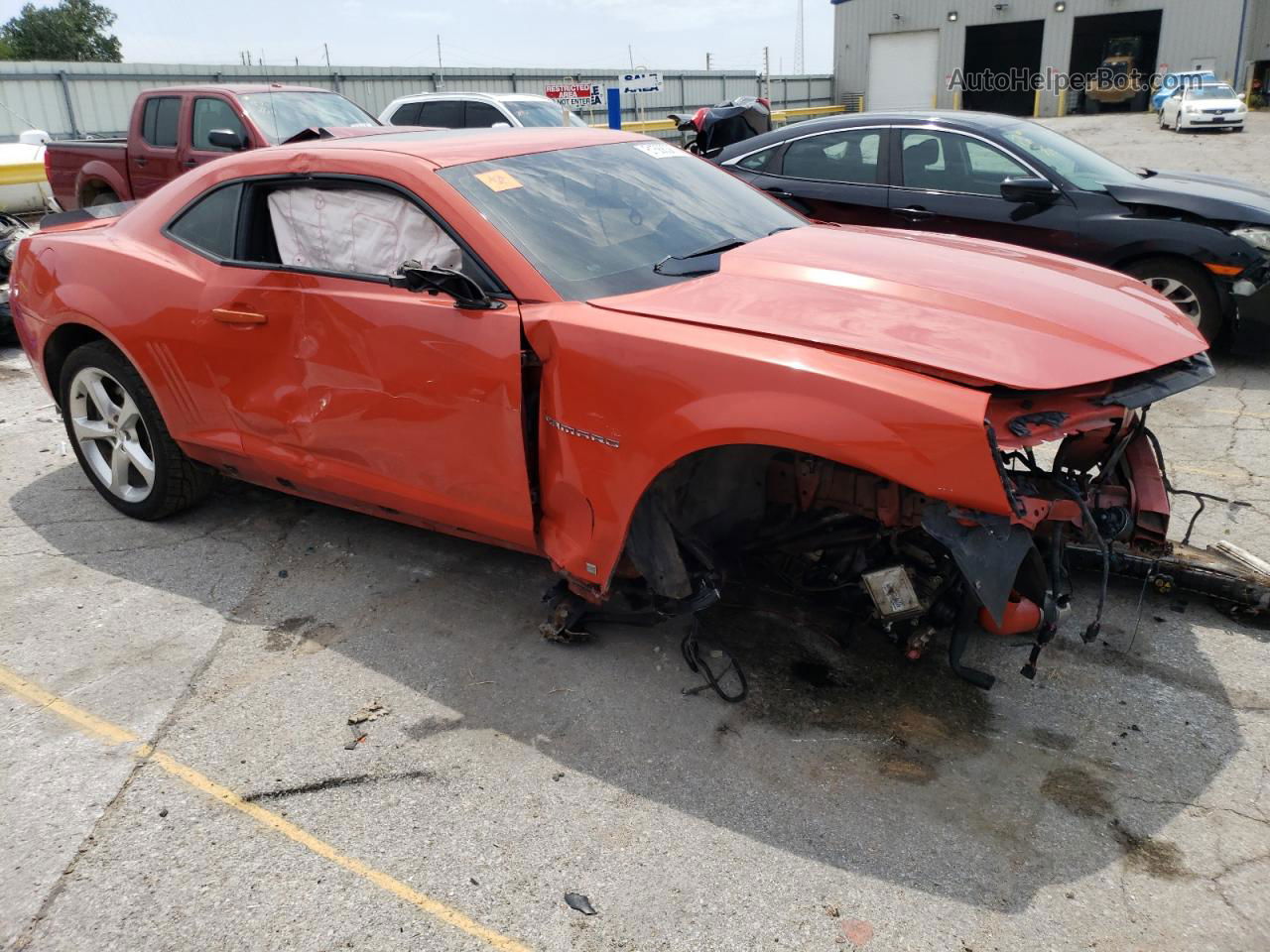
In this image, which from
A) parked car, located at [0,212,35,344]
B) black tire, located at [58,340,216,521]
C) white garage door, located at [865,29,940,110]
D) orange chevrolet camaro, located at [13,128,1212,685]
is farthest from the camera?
white garage door, located at [865,29,940,110]

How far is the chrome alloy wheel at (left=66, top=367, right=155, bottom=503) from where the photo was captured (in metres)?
4.56

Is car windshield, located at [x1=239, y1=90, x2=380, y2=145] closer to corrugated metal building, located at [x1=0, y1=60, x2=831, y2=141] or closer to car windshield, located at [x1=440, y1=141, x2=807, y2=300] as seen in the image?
car windshield, located at [x1=440, y1=141, x2=807, y2=300]

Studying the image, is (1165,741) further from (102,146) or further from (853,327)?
(102,146)

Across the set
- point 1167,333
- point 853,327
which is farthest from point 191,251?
point 1167,333

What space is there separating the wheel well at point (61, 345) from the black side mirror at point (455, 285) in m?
2.14

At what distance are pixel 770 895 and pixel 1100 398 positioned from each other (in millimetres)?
1599

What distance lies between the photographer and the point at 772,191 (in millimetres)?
7301

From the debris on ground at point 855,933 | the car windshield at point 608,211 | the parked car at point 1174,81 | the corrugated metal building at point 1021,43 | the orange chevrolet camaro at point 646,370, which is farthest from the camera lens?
the corrugated metal building at point 1021,43

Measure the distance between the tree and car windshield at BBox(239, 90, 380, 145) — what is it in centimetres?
6338

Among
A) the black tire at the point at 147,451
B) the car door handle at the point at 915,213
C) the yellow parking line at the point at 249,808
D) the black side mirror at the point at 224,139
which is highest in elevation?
the black side mirror at the point at 224,139

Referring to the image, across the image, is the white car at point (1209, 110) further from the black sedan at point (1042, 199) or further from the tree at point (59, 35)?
the tree at point (59, 35)

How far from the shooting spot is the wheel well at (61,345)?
4590 millimetres

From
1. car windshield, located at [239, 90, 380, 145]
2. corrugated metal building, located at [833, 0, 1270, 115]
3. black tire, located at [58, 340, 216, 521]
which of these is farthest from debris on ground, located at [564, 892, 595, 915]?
corrugated metal building, located at [833, 0, 1270, 115]

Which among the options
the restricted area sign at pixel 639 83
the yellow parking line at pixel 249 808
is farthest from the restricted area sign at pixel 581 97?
the yellow parking line at pixel 249 808
